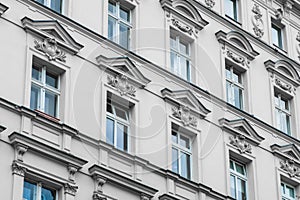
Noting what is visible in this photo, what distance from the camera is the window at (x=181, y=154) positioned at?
27.1 m

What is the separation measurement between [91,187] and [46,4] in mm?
5211

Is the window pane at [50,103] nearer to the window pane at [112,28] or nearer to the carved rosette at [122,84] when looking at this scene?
the carved rosette at [122,84]

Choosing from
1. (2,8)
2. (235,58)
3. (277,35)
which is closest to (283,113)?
(235,58)

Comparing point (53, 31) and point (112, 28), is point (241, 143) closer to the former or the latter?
point (112, 28)

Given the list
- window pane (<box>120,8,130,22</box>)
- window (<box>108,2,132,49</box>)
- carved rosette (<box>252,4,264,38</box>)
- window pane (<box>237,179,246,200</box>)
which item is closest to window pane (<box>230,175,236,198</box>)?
window pane (<box>237,179,246,200</box>)

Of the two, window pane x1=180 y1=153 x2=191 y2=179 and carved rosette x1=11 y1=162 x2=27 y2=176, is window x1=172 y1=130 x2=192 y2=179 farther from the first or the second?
carved rosette x1=11 y1=162 x2=27 y2=176

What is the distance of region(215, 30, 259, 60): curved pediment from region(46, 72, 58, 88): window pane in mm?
7218

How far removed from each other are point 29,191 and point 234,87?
9840 mm

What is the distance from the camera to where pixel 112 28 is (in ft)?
90.5

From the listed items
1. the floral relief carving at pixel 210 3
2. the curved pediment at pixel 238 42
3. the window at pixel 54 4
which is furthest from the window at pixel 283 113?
the window at pixel 54 4

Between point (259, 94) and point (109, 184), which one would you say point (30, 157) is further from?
point (259, 94)

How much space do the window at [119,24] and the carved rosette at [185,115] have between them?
2.28 metres

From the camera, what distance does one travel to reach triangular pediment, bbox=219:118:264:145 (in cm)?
2892

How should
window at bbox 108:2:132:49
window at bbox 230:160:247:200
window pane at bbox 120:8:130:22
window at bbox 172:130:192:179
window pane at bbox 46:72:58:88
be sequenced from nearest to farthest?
window pane at bbox 46:72:58:88 → window at bbox 172:130:192:179 → window at bbox 108:2:132:49 → window pane at bbox 120:8:130:22 → window at bbox 230:160:247:200
